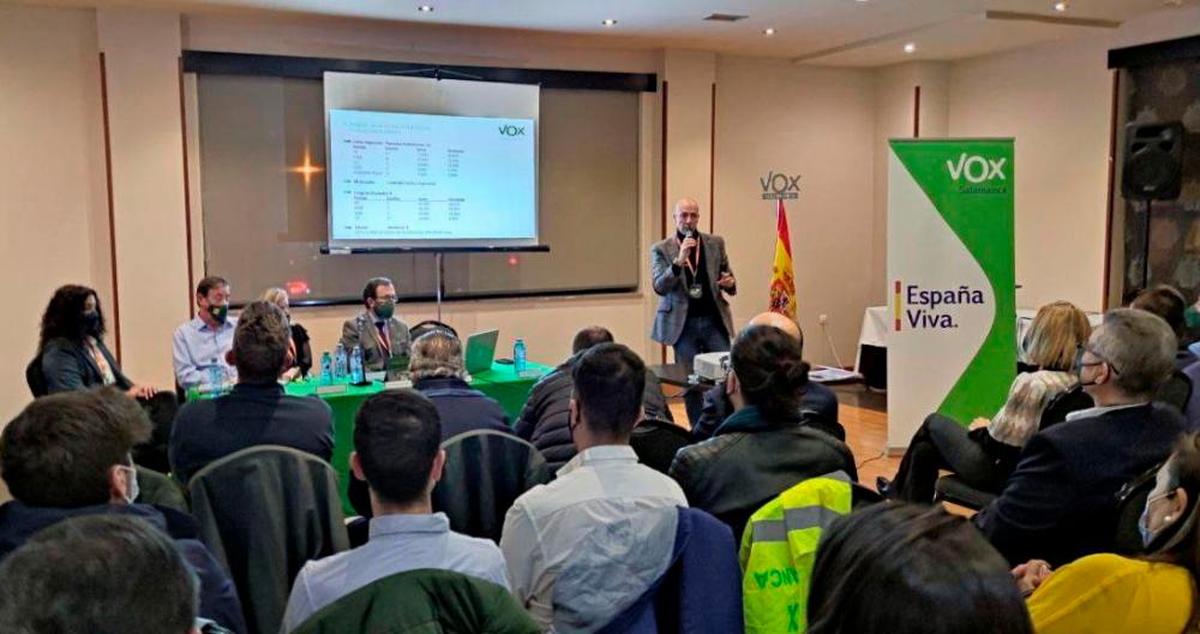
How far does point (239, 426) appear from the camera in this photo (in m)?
2.84

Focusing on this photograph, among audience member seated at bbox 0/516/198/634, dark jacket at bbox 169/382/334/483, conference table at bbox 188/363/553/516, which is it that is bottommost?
conference table at bbox 188/363/553/516

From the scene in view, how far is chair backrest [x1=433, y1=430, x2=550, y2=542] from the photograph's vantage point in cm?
271

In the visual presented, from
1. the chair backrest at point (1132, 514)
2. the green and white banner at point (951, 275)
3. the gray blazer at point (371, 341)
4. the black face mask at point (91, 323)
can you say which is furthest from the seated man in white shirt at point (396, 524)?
the green and white banner at point (951, 275)

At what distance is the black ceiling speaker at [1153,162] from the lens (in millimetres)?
6609

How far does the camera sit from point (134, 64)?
647 centimetres

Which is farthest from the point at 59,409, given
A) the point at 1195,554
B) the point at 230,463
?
the point at 1195,554

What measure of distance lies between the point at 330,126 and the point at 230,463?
4820 mm

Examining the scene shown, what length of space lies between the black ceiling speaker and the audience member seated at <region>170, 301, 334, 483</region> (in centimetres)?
600

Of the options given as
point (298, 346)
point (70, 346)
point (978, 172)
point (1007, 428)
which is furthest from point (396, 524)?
point (978, 172)

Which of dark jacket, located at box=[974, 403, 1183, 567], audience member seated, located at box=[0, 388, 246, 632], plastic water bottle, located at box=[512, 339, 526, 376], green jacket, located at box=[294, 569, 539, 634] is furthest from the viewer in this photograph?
plastic water bottle, located at box=[512, 339, 526, 376]

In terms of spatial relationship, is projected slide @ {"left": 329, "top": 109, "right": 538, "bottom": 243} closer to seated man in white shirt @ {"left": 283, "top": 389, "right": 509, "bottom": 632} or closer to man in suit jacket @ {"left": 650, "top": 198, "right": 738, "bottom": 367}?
man in suit jacket @ {"left": 650, "top": 198, "right": 738, "bottom": 367}

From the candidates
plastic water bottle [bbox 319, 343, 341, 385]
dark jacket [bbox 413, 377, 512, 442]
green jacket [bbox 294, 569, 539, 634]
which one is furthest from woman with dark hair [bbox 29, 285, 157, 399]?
green jacket [bbox 294, 569, 539, 634]

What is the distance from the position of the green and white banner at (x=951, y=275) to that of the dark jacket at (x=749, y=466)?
3.50 m

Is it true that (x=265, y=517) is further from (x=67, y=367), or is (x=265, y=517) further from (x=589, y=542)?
(x=67, y=367)
